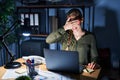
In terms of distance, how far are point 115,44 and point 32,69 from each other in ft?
7.67

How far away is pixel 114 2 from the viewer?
360cm

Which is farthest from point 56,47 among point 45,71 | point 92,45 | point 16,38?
point 45,71

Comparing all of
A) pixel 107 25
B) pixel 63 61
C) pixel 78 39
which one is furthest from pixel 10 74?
pixel 107 25

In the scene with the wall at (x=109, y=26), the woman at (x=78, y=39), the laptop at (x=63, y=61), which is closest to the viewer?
the laptop at (x=63, y=61)

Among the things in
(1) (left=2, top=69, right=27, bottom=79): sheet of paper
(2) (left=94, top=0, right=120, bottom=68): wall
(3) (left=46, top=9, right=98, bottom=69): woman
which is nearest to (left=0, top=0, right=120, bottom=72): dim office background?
(2) (left=94, top=0, right=120, bottom=68): wall

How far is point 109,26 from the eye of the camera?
369 centimetres

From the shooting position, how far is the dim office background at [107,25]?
364 centimetres

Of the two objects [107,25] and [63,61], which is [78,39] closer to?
[63,61]

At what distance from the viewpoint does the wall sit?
143 inches

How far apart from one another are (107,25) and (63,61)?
221 centimetres

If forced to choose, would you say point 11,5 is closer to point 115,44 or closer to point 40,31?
point 40,31

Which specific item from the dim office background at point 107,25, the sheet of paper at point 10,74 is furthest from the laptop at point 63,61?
the dim office background at point 107,25

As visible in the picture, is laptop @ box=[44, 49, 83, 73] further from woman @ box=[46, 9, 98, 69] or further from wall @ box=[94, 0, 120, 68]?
wall @ box=[94, 0, 120, 68]

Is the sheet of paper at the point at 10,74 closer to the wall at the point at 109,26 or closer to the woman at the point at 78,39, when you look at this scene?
the woman at the point at 78,39
